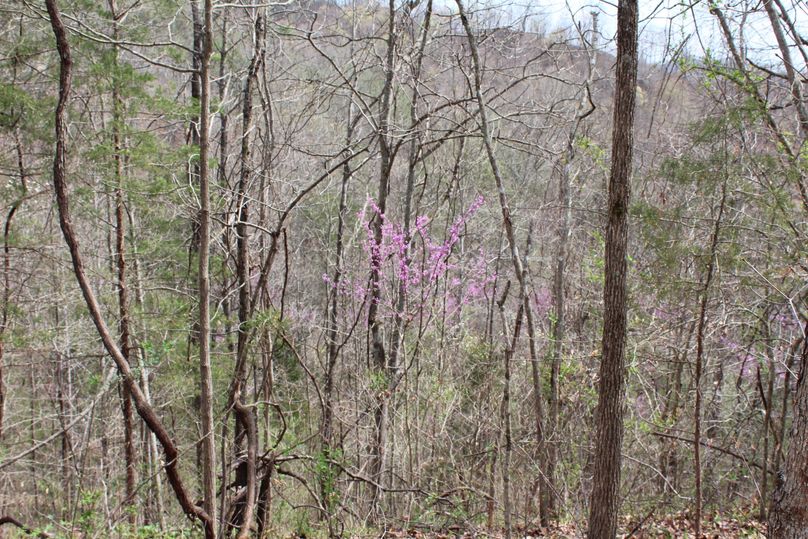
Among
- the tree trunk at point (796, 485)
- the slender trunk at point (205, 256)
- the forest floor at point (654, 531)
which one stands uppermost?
the slender trunk at point (205, 256)

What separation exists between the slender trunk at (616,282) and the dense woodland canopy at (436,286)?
0.01 m

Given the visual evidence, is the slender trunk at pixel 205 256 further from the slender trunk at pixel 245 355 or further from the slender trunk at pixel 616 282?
the slender trunk at pixel 616 282

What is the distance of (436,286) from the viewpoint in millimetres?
7211

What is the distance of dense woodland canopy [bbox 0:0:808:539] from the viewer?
4.21 meters

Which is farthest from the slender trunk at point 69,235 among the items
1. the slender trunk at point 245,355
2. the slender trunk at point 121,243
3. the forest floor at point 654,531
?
the slender trunk at point 121,243

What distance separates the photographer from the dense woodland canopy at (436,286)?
4.21m

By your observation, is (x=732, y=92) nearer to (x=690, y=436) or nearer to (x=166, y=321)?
(x=690, y=436)

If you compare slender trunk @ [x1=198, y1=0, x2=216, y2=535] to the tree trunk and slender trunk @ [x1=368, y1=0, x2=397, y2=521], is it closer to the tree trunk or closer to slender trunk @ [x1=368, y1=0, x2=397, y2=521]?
the tree trunk

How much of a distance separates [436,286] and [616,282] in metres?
3.71

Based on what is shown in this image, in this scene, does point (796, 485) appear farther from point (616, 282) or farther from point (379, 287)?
point (379, 287)

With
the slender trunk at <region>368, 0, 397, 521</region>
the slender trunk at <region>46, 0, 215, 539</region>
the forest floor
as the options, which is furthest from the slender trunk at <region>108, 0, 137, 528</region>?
the slender trunk at <region>46, 0, 215, 539</region>

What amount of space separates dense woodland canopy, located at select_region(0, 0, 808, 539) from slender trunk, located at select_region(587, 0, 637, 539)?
0.5 inches

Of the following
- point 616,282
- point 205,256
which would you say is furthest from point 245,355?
point 616,282

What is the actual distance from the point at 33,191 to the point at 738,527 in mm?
9065
